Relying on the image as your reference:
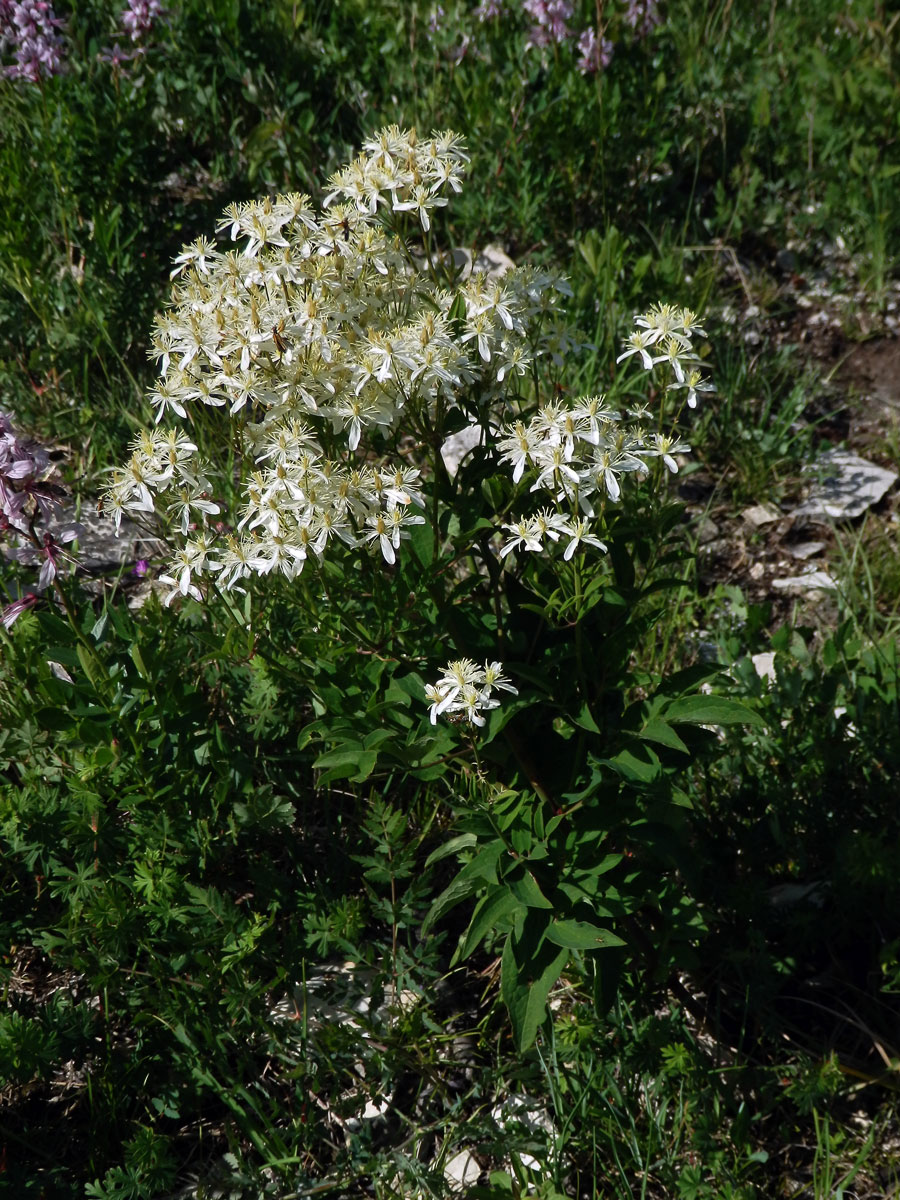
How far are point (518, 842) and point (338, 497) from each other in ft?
2.45

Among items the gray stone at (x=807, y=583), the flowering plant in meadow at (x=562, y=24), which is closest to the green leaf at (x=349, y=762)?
the gray stone at (x=807, y=583)

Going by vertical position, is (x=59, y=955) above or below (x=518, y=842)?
below

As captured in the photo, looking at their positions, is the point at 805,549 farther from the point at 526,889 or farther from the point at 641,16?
the point at 641,16

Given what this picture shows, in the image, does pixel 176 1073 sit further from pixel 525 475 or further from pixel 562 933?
pixel 525 475

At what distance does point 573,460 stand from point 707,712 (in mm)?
559

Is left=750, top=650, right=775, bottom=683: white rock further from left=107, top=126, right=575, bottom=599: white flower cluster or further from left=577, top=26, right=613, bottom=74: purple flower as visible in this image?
left=577, top=26, right=613, bottom=74: purple flower

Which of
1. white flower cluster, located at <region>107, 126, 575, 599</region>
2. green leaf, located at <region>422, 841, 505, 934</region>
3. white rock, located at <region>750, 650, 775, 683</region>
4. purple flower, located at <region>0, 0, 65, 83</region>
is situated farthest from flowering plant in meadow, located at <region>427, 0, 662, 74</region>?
green leaf, located at <region>422, 841, 505, 934</region>

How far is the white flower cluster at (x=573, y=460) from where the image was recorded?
5.75ft

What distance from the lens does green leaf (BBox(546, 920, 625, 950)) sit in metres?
1.89

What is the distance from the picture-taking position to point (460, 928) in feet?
8.91

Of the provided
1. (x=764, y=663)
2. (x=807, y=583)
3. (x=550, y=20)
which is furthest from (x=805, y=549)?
(x=550, y=20)

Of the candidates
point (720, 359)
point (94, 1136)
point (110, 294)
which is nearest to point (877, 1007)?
point (94, 1136)

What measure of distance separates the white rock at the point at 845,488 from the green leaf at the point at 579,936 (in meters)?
2.23

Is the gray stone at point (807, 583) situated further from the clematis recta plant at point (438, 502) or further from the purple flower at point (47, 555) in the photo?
the purple flower at point (47, 555)
